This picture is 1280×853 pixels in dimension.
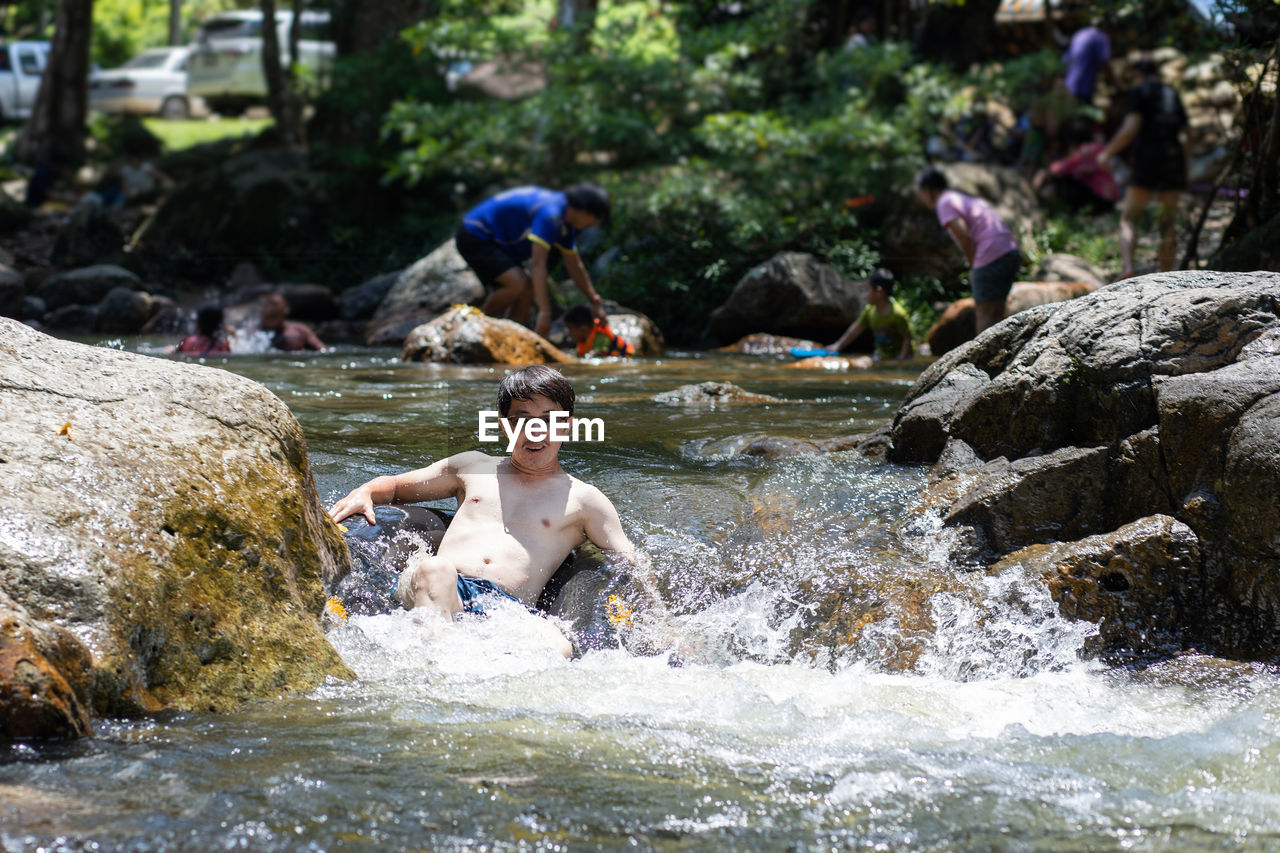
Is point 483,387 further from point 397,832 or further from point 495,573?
point 397,832

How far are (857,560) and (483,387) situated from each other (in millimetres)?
4413

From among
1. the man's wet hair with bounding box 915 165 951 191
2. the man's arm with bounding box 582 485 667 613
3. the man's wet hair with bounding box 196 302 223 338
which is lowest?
the man's wet hair with bounding box 196 302 223 338

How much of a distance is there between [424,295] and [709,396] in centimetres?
651

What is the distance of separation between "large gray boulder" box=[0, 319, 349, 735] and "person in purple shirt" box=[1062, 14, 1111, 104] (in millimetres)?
13648

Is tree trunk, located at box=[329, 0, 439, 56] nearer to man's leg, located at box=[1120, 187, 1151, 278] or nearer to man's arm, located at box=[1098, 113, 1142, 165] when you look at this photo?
man's arm, located at box=[1098, 113, 1142, 165]

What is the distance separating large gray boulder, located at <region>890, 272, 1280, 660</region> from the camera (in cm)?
407

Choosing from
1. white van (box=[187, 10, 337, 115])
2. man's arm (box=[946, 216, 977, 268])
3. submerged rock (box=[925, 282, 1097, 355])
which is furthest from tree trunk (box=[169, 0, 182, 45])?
man's arm (box=[946, 216, 977, 268])

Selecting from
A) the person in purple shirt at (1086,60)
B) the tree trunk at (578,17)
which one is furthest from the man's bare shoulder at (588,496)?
the person in purple shirt at (1086,60)

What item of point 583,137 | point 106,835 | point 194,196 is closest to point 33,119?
point 194,196

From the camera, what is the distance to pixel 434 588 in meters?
4.20

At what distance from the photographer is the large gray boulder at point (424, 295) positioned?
1332cm

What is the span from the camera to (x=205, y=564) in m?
3.47

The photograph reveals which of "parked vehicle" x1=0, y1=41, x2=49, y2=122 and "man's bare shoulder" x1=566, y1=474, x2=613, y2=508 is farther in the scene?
"parked vehicle" x1=0, y1=41, x2=49, y2=122

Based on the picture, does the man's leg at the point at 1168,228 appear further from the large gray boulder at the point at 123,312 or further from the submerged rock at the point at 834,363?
the large gray boulder at the point at 123,312
